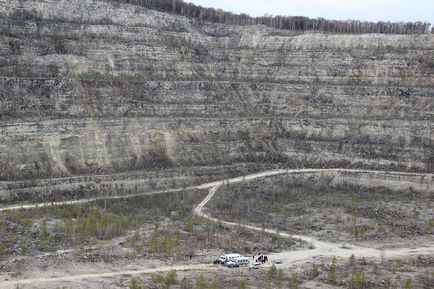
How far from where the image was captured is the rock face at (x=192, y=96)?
54.7 m

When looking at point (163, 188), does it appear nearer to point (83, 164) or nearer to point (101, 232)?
point (83, 164)

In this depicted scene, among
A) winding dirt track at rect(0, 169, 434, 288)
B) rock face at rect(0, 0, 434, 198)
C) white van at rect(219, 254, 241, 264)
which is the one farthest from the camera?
rock face at rect(0, 0, 434, 198)

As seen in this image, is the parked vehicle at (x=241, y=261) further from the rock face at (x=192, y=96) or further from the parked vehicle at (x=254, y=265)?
the rock face at (x=192, y=96)

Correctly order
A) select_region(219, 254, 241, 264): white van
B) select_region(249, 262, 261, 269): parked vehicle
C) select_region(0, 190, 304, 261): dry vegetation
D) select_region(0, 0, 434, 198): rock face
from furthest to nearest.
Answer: select_region(0, 0, 434, 198): rock face, select_region(0, 190, 304, 261): dry vegetation, select_region(219, 254, 241, 264): white van, select_region(249, 262, 261, 269): parked vehicle

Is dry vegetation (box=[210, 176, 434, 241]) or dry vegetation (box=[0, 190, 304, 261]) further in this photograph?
dry vegetation (box=[210, 176, 434, 241])

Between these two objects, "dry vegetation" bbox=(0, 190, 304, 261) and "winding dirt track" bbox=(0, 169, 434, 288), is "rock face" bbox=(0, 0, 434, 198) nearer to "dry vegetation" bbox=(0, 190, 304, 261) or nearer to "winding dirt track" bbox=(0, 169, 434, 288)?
"winding dirt track" bbox=(0, 169, 434, 288)

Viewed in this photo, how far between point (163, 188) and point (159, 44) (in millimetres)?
20120

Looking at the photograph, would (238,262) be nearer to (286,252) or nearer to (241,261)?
(241,261)

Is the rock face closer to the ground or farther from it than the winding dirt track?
farther from it

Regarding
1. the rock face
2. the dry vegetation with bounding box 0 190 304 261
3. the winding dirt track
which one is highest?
the rock face

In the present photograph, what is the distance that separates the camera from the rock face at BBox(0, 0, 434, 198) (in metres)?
54.7

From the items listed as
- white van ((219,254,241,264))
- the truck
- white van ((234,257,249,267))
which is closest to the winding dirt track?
the truck

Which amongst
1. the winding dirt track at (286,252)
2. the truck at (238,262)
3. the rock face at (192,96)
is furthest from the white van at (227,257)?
the rock face at (192,96)

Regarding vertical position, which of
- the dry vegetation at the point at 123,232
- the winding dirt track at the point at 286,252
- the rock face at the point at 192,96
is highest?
the rock face at the point at 192,96
